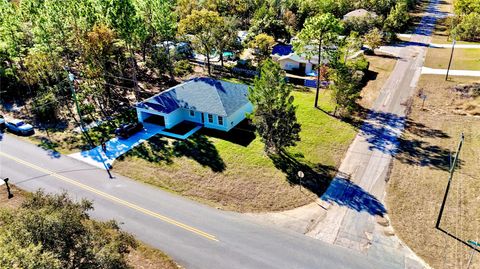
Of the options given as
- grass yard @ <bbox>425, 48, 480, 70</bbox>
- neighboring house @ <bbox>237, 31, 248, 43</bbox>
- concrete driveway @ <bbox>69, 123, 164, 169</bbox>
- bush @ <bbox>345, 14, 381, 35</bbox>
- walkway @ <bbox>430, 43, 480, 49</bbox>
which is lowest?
concrete driveway @ <bbox>69, 123, 164, 169</bbox>

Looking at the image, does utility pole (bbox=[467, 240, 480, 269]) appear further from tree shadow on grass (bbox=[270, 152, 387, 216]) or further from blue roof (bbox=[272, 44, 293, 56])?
blue roof (bbox=[272, 44, 293, 56])

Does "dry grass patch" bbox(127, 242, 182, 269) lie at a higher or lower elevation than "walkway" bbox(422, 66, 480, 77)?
lower

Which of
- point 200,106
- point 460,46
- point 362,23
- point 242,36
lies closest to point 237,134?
point 200,106

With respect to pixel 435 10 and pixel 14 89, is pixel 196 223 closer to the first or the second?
pixel 14 89

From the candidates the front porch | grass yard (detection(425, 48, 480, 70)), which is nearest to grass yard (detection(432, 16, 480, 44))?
grass yard (detection(425, 48, 480, 70))

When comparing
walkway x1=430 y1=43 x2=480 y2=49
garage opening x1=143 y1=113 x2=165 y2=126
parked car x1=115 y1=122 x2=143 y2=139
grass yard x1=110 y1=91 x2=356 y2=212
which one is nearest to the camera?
grass yard x1=110 y1=91 x2=356 y2=212

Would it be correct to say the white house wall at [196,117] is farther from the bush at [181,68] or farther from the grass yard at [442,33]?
the grass yard at [442,33]

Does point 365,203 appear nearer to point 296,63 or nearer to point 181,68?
point 296,63

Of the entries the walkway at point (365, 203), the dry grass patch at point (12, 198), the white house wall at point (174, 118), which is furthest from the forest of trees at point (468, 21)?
the dry grass patch at point (12, 198)
